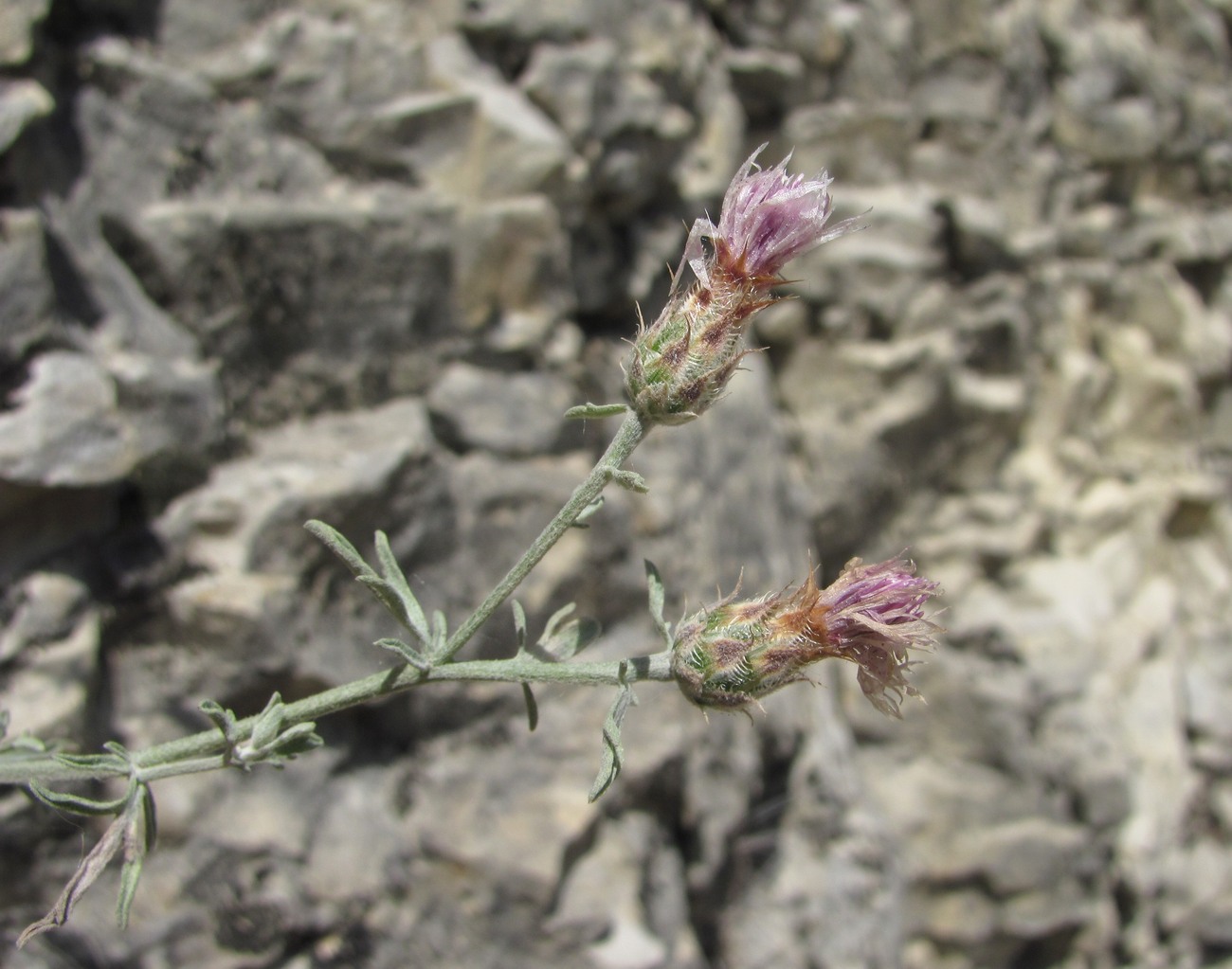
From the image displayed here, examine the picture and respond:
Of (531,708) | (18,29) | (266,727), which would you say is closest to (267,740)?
(266,727)

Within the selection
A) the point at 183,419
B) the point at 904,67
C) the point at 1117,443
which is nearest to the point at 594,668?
the point at 183,419

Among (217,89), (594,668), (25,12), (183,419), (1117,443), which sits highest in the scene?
(25,12)

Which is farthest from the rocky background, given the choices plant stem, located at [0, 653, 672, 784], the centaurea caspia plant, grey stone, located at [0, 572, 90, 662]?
plant stem, located at [0, 653, 672, 784]

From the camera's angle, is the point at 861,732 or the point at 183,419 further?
the point at 861,732

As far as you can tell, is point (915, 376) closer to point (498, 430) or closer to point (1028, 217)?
point (1028, 217)

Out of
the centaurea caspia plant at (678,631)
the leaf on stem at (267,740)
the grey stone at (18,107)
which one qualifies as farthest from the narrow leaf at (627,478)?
the grey stone at (18,107)

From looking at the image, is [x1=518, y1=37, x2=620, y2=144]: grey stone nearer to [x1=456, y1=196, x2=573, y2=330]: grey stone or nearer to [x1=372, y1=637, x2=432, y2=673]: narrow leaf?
[x1=456, y1=196, x2=573, y2=330]: grey stone
